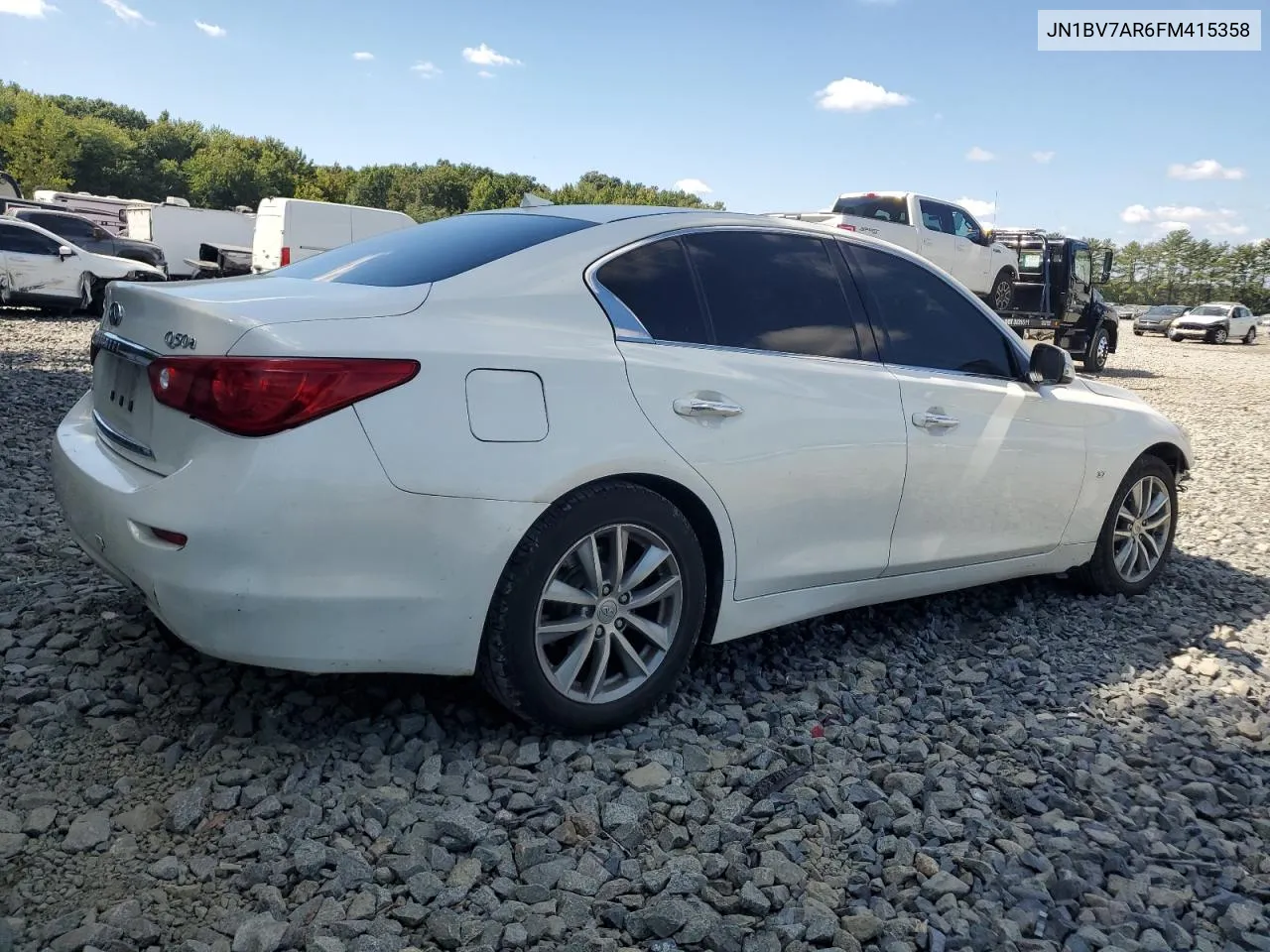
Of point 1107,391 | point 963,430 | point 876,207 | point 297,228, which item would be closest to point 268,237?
point 297,228

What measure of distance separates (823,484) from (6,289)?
16270mm

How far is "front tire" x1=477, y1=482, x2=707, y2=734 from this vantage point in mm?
2820

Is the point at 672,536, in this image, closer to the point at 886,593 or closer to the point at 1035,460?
the point at 886,593

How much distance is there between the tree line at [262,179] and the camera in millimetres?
72000

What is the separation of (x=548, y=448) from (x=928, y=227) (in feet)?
49.0

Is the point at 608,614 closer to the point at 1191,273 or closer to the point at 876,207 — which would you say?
the point at 876,207

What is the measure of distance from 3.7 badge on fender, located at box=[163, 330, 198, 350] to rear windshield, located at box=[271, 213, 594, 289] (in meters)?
0.56

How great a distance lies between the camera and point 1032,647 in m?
4.20

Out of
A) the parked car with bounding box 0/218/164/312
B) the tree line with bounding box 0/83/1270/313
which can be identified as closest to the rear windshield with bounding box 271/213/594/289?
the parked car with bounding box 0/218/164/312

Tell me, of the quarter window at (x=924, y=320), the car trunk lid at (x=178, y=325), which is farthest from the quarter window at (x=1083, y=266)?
the car trunk lid at (x=178, y=325)

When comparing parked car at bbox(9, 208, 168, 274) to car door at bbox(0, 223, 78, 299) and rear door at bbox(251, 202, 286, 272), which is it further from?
car door at bbox(0, 223, 78, 299)

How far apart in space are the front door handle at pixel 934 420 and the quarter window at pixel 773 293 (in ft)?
1.08

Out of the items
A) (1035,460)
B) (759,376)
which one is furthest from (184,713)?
(1035,460)

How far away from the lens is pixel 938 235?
644 inches
